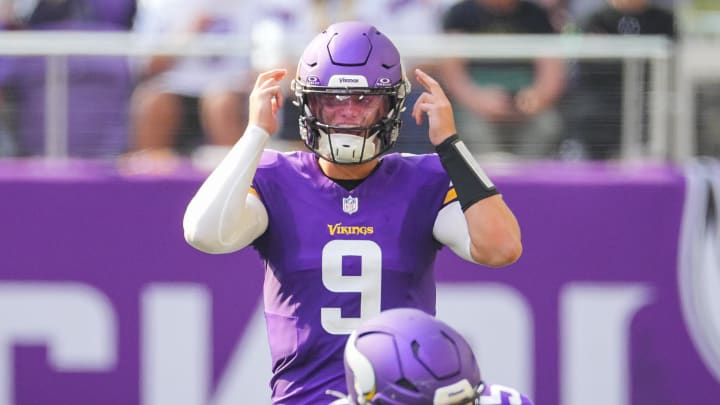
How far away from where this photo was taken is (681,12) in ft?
25.5

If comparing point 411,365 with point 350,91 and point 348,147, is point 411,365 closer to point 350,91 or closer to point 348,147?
point 348,147

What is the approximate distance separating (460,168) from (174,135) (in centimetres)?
304

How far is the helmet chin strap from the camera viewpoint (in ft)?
13.6

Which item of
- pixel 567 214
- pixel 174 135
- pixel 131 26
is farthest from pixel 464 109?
pixel 131 26

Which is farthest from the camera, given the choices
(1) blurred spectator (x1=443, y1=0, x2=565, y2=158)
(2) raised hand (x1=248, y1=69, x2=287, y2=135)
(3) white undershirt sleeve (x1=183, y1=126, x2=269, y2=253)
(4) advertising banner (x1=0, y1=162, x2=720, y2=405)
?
(1) blurred spectator (x1=443, y1=0, x2=565, y2=158)

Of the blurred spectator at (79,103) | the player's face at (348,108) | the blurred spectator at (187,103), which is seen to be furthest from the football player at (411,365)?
the blurred spectator at (79,103)

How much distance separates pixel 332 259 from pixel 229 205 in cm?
34

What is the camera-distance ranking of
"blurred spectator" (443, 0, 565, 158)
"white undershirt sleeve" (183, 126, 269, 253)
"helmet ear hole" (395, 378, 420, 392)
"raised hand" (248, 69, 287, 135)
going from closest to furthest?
1. "helmet ear hole" (395, 378, 420, 392)
2. "white undershirt sleeve" (183, 126, 269, 253)
3. "raised hand" (248, 69, 287, 135)
4. "blurred spectator" (443, 0, 565, 158)

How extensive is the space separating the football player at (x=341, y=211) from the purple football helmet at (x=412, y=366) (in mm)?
972

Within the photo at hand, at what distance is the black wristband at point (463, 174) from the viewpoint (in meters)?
4.11

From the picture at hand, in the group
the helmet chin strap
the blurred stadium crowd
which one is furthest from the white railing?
the helmet chin strap

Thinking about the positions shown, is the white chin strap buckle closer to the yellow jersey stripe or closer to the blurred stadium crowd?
the yellow jersey stripe

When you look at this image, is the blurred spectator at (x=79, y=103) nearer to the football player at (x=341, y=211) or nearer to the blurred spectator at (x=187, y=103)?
the blurred spectator at (x=187, y=103)

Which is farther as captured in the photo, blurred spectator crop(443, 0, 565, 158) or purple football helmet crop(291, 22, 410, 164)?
blurred spectator crop(443, 0, 565, 158)
